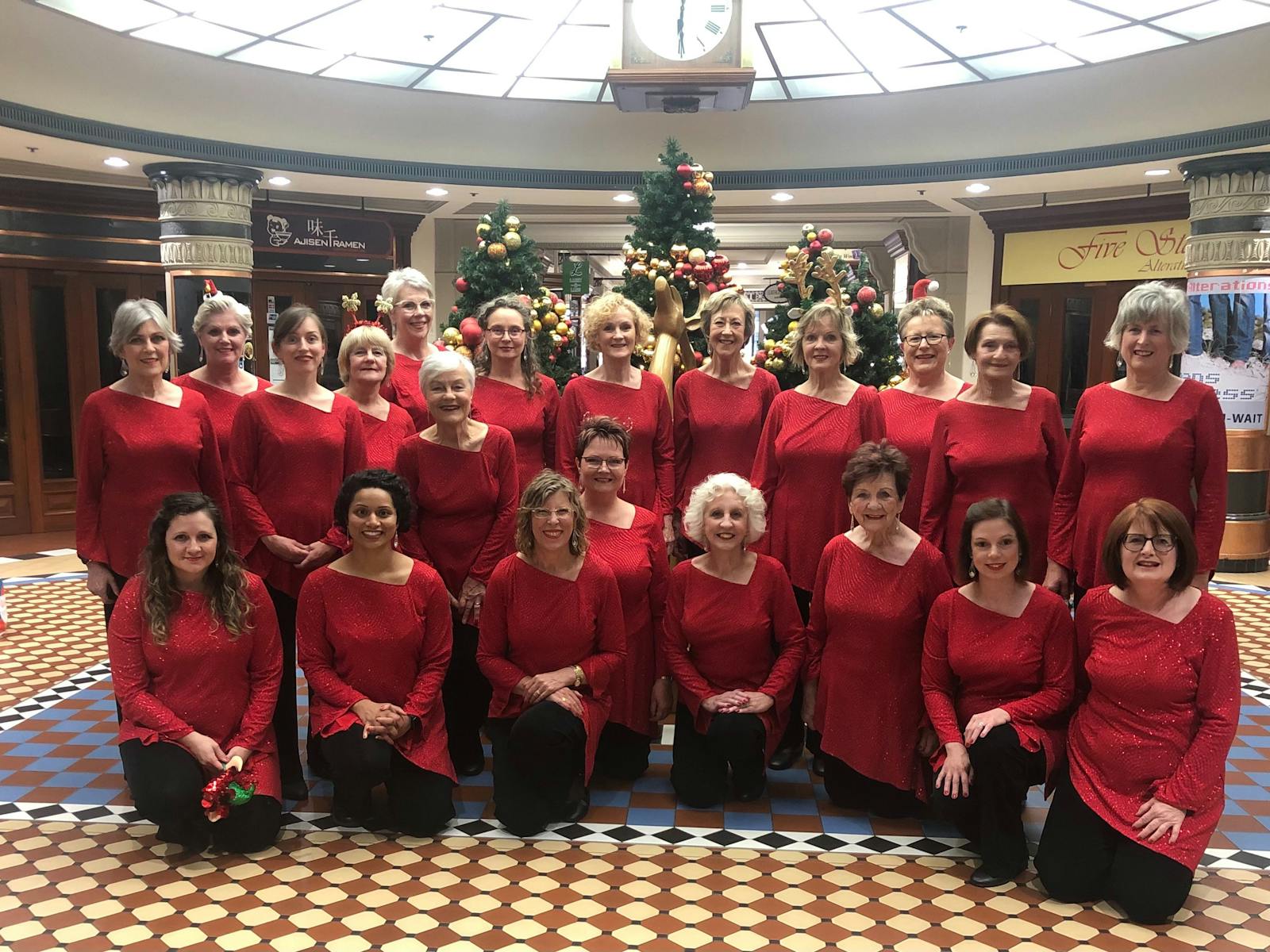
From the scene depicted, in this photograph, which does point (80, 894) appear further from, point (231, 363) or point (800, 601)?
point (800, 601)

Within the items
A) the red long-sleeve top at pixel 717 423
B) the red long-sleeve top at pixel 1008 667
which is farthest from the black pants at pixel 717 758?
the red long-sleeve top at pixel 717 423

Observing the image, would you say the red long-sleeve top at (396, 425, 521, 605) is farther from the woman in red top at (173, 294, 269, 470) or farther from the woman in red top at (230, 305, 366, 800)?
the woman in red top at (173, 294, 269, 470)

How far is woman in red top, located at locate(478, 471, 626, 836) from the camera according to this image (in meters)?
3.14

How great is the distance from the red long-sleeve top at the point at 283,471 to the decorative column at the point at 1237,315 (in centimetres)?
629

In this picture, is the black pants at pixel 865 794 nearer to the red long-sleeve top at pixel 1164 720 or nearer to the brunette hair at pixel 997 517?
the red long-sleeve top at pixel 1164 720

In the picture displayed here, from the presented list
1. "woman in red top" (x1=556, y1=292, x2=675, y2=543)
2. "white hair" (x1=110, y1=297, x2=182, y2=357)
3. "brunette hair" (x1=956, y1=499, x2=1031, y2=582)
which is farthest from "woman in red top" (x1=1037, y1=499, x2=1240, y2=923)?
"white hair" (x1=110, y1=297, x2=182, y2=357)

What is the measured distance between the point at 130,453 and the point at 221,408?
1.27 feet

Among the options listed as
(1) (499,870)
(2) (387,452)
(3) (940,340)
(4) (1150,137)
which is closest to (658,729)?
(1) (499,870)

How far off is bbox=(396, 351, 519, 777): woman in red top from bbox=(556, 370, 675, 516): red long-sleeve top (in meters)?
0.36

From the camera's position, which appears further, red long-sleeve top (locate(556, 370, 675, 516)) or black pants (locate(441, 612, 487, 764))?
red long-sleeve top (locate(556, 370, 675, 516))

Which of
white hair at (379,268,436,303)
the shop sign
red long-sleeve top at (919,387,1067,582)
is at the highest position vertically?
the shop sign

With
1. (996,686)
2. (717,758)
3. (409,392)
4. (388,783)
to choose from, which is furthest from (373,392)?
(996,686)

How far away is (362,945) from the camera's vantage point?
2516 millimetres

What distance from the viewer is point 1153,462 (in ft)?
10.1
